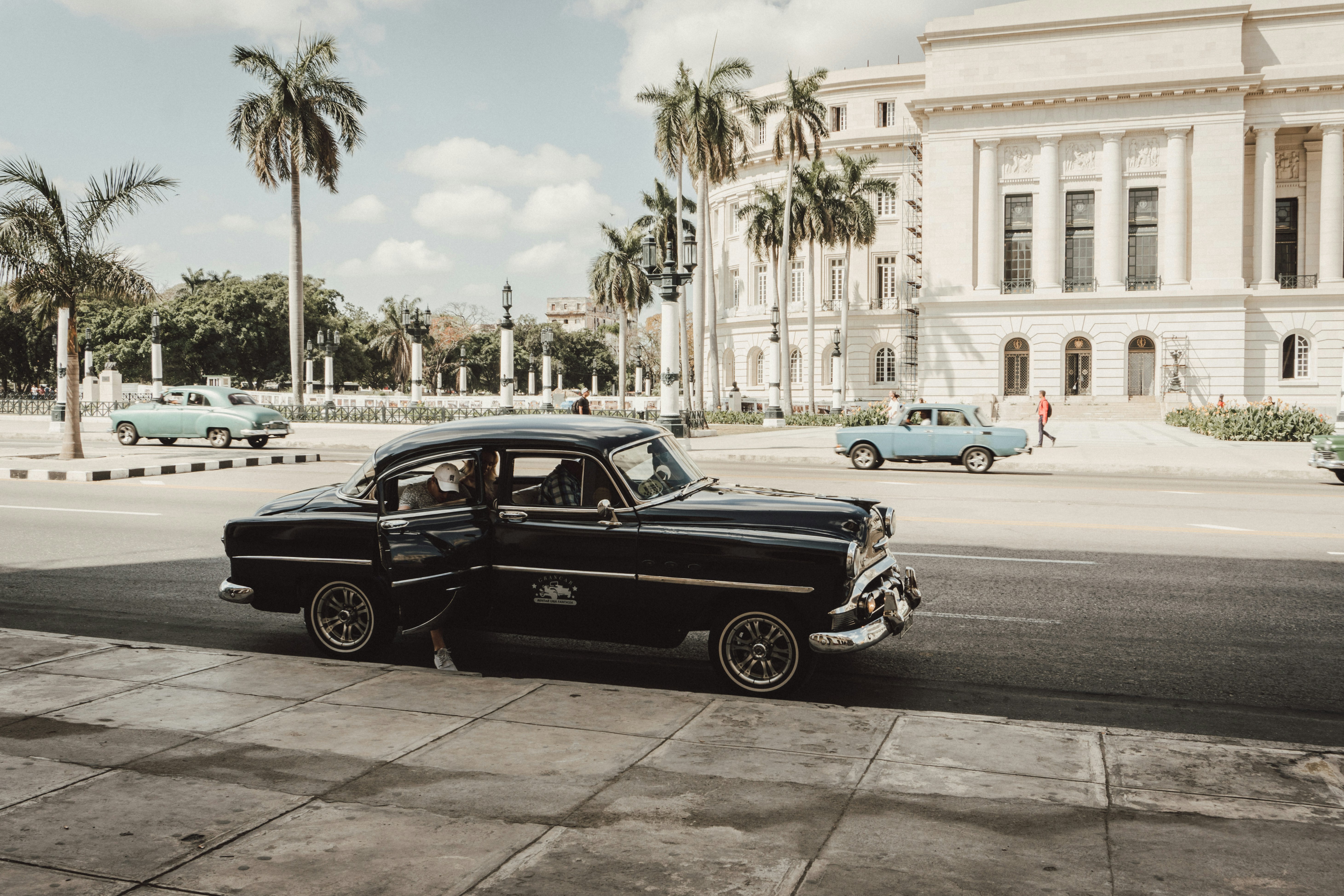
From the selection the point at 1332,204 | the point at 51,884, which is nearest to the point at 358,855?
the point at 51,884

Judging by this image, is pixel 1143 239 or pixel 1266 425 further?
pixel 1143 239

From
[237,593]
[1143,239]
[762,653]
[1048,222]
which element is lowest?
[762,653]

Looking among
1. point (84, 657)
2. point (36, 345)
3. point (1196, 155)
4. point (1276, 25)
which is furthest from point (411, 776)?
point (36, 345)

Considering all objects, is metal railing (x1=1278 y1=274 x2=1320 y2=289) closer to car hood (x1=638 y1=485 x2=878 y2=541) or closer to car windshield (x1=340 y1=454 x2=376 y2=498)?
car hood (x1=638 y1=485 x2=878 y2=541)

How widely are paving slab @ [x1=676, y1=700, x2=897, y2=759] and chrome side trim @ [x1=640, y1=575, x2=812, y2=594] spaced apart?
0.62 meters

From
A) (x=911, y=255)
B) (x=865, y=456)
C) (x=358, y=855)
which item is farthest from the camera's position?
(x=911, y=255)

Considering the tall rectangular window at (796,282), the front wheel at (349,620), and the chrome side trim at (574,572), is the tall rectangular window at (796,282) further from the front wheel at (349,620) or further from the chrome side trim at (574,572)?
the chrome side trim at (574,572)

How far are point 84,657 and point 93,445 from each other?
2605 cm

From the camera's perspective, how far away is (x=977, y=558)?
1094 cm

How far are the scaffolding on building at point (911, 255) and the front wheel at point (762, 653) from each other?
2455 inches

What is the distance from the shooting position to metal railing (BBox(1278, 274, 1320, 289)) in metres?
57.3

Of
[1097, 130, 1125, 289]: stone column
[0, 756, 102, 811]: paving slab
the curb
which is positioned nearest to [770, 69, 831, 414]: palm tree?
[1097, 130, 1125, 289]: stone column

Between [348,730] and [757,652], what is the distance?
229 cm

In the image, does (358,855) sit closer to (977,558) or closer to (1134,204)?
(977,558)
